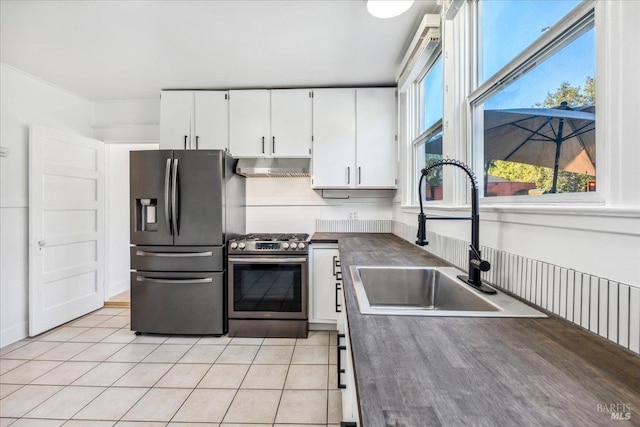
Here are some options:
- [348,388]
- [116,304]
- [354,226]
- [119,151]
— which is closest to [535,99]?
[348,388]

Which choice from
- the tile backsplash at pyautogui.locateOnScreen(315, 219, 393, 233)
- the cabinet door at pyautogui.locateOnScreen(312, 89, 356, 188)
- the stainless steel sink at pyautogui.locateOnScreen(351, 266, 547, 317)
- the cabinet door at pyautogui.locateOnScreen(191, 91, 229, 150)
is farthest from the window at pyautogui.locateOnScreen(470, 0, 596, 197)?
the cabinet door at pyautogui.locateOnScreen(191, 91, 229, 150)

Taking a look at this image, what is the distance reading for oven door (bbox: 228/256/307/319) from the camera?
268 cm

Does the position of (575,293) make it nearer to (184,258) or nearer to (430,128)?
(430,128)

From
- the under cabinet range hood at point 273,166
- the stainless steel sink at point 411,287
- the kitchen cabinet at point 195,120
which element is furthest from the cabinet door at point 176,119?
the stainless steel sink at point 411,287

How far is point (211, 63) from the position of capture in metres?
2.55

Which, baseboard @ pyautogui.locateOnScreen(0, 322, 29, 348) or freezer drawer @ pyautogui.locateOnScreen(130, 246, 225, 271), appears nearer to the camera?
baseboard @ pyautogui.locateOnScreen(0, 322, 29, 348)

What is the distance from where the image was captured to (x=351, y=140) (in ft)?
9.80

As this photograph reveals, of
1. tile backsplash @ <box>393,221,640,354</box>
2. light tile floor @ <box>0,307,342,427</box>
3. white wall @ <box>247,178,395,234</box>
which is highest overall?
white wall @ <box>247,178,395,234</box>

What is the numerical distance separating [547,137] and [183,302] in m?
2.85

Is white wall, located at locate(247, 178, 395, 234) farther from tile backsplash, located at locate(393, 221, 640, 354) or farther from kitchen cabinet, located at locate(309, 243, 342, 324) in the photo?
tile backsplash, located at locate(393, 221, 640, 354)

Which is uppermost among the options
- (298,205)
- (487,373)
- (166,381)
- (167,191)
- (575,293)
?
(167,191)

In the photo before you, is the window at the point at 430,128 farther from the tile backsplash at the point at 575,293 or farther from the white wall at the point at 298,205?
the tile backsplash at the point at 575,293

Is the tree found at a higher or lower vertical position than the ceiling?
lower

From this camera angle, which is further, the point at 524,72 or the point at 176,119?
the point at 176,119
